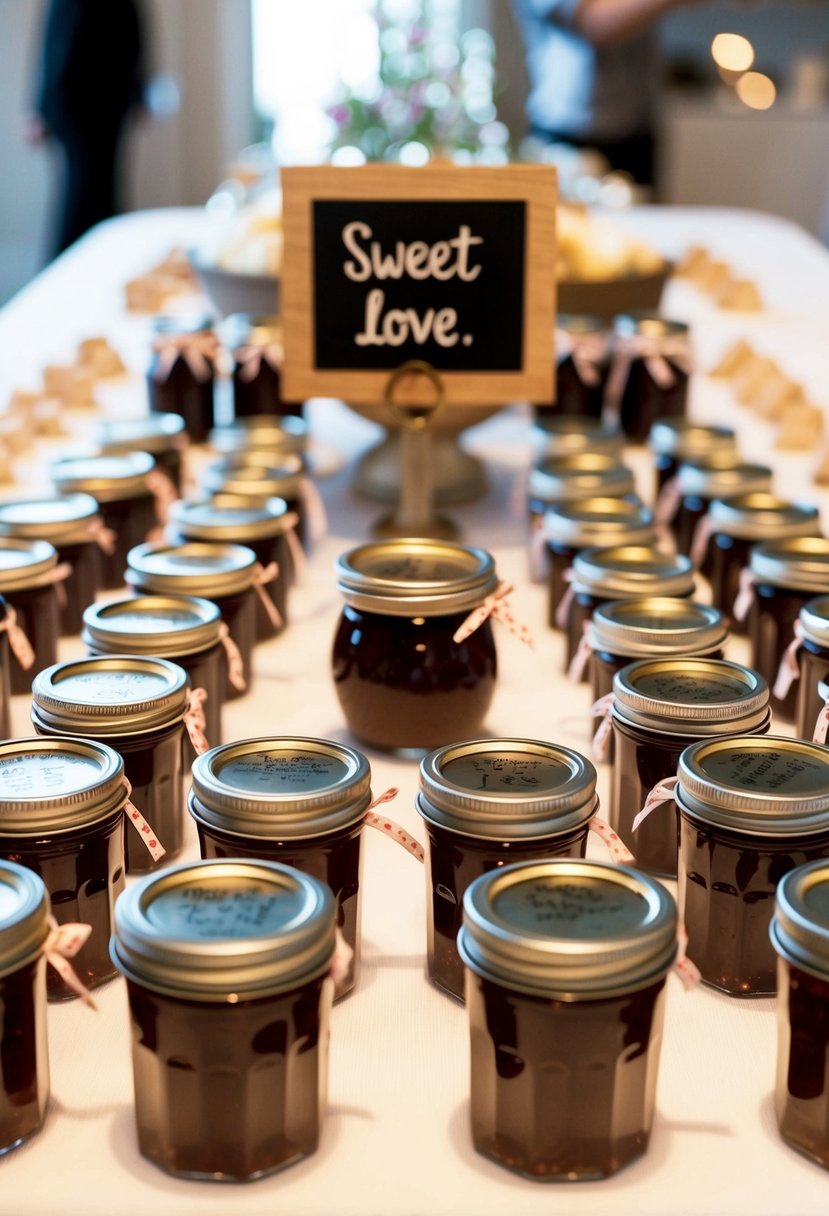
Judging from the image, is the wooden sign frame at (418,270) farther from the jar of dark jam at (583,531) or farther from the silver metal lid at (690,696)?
the silver metal lid at (690,696)

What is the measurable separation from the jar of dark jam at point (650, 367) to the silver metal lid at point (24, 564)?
1253mm

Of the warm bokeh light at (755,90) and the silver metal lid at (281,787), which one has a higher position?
the warm bokeh light at (755,90)

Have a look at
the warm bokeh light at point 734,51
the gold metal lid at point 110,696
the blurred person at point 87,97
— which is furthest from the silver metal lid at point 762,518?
the warm bokeh light at point 734,51

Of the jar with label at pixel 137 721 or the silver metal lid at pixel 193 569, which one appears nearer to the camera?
the jar with label at pixel 137 721

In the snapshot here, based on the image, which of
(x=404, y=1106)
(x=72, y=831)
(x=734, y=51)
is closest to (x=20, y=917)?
(x=72, y=831)

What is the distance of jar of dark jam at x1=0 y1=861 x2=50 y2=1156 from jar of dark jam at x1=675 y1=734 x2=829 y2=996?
0.47 meters

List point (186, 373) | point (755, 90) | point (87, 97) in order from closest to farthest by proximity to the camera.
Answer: point (186, 373), point (87, 97), point (755, 90)

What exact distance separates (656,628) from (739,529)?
389mm

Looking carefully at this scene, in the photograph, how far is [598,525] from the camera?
5.99 feet

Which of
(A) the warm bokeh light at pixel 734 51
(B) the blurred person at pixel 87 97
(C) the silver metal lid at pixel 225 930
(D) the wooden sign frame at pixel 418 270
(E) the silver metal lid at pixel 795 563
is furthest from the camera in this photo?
(A) the warm bokeh light at pixel 734 51

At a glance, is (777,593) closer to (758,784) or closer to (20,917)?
(758,784)

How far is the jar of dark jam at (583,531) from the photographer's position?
1.81 m

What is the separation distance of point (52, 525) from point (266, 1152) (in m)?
1.00

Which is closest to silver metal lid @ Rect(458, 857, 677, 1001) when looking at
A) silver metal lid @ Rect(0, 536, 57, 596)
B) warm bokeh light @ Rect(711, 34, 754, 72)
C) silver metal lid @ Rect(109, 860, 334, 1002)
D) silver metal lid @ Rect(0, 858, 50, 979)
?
silver metal lid @ Rect(109, 860, 334, 1002)
